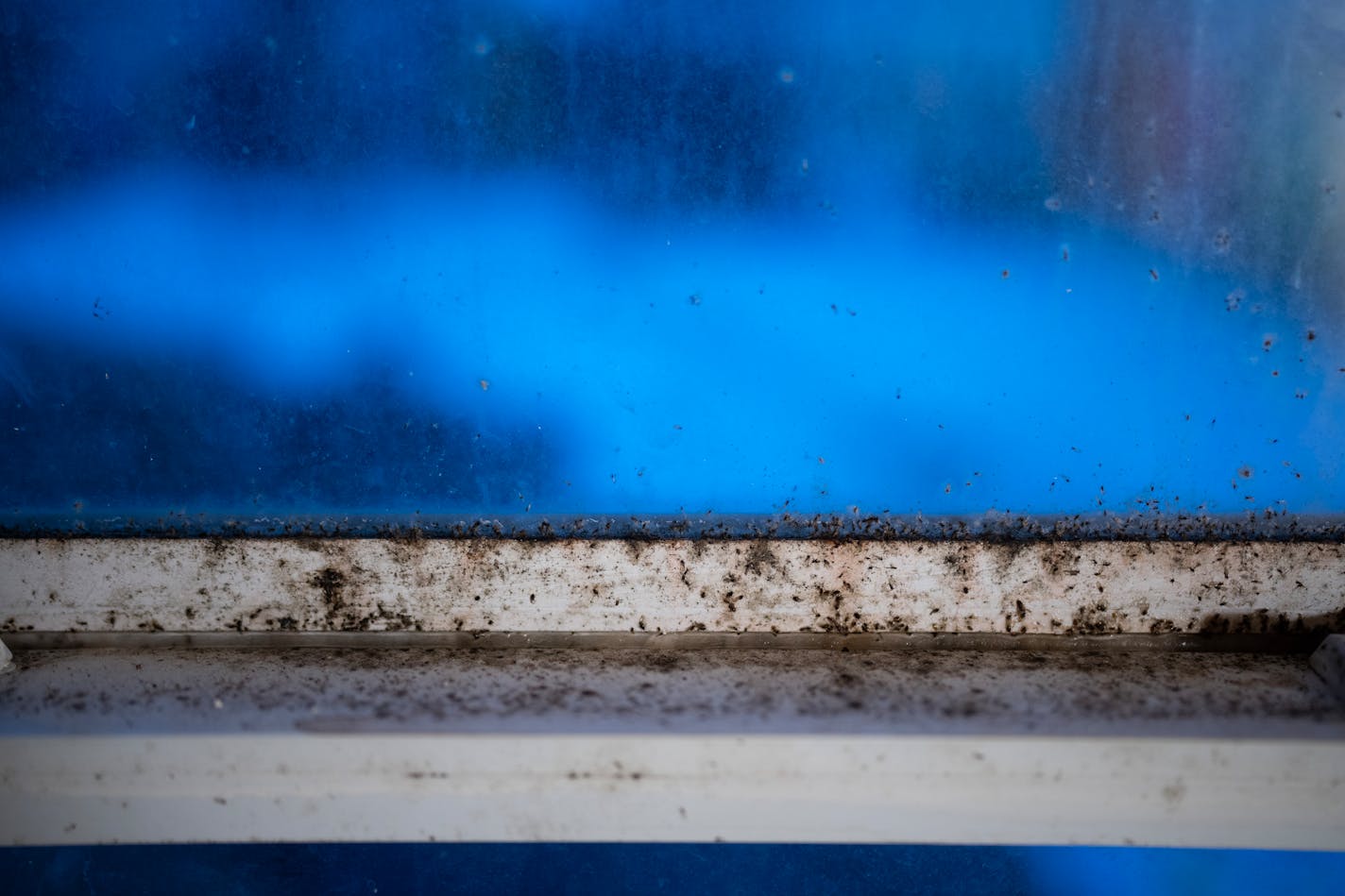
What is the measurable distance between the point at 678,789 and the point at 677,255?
0.61 meters

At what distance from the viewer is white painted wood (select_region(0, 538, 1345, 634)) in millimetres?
954

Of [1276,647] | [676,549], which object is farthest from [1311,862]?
[676,549]

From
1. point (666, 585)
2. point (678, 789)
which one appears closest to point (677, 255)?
point (666, 585)

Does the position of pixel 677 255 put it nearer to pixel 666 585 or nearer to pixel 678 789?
pixel 666 585

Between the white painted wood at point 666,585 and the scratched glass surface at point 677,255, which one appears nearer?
the scratched glass surface at point 677,255

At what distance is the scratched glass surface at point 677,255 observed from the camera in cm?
83

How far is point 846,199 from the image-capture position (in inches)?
33.8

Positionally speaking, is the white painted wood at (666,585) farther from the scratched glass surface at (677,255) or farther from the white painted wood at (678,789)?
the white painted wood at (678,789)

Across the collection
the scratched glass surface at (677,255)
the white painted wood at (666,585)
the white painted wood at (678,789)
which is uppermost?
the scratched glass surface at (677,255)

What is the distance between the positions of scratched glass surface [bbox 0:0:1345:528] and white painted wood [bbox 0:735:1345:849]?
28cm

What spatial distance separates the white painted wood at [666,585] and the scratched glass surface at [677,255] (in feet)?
0.20

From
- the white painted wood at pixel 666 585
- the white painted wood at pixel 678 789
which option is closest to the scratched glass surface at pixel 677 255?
the white painted wood at pixel 666 585

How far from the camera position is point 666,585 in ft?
3.18

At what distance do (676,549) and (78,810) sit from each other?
755 millimetres
